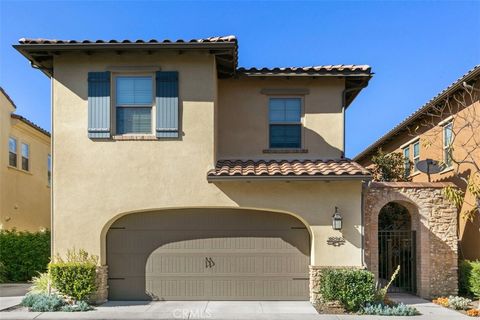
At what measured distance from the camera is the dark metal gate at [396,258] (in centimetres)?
1245

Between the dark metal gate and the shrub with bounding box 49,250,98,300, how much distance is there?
835 centimetres

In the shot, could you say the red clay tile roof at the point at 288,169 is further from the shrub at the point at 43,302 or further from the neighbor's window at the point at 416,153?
the neighbor's window at the point at 416,153

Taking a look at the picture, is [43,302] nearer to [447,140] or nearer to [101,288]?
[101,288]

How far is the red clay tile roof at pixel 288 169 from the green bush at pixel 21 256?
27.6 feet

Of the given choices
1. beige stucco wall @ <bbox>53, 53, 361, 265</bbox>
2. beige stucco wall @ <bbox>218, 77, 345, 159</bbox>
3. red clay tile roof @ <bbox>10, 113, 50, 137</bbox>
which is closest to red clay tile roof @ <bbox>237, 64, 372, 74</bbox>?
beige stucco wall @ <bbox>218, 77, 345, 159</bbox>

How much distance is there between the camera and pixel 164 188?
10.5 m

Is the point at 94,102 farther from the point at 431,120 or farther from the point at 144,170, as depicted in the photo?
the point at 431,120

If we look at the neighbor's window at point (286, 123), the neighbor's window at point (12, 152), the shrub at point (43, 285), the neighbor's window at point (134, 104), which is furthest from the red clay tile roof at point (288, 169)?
the neighbor's window at point (12, 152)

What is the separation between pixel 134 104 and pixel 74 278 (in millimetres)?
4631

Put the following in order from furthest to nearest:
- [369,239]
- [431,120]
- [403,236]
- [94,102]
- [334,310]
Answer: [431,120] → [403,236] → [369,239] → [94,102] → [334,310]

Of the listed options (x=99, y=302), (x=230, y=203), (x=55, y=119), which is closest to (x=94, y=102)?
(x=55, y=119)

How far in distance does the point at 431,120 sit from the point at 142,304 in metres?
11.6

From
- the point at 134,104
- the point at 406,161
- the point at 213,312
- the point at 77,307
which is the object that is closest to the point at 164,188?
the point at 134,104

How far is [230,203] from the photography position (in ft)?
34.4
